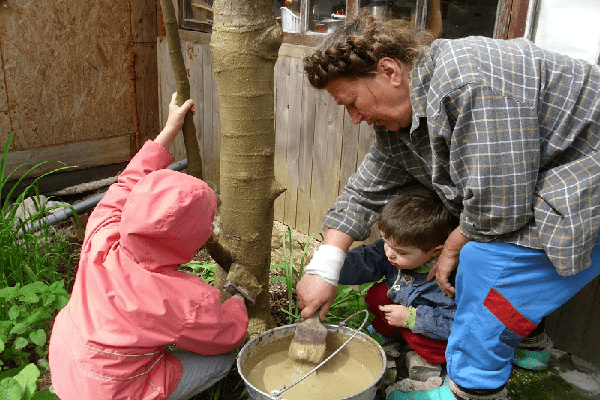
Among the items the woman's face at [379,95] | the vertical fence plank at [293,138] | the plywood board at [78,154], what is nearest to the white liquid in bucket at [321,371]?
the woman's face at [379,95]

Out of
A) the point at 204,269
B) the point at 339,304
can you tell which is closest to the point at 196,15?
the point at 204,269

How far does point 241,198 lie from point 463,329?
3.38ft

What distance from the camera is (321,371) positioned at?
82.4 inches

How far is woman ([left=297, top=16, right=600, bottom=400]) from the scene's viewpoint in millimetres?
1626

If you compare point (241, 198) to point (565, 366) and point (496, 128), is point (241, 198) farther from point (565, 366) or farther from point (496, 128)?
point (565, 366)

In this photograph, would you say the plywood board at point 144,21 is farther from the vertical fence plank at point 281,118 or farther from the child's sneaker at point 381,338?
the child's sneaker at point 381,338

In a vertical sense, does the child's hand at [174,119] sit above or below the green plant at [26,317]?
above

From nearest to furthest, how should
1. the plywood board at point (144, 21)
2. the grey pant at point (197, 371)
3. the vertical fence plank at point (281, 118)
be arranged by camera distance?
1. the grey pant at point (197, 371)
2. the vertical fence plank at point (281, 118)
3. the plywood board at point (144, 21)

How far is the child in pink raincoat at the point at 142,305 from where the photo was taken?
178 cm

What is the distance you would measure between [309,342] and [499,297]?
2.42ft

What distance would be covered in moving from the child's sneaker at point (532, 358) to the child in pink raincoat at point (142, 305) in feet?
4.78

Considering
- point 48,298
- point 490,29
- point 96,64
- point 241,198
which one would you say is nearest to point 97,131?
point 96,64

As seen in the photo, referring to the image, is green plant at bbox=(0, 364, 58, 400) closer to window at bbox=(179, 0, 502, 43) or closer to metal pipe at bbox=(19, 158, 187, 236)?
metal pipe at bbox=(19, 158, 187, 236)

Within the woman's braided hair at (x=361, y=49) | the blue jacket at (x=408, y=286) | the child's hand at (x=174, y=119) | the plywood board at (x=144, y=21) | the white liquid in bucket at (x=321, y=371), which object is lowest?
the white liquid in bucket at (x=321, y=371)
